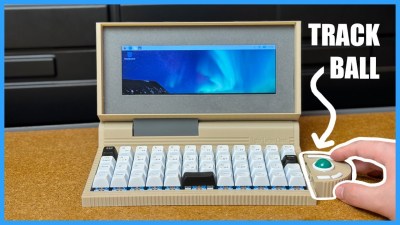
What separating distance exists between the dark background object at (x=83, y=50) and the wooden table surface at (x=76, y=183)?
9 cm

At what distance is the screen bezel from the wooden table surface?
91 mm

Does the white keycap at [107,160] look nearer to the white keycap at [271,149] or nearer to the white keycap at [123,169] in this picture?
the white keycap at [123,169]

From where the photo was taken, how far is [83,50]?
42.4 inches

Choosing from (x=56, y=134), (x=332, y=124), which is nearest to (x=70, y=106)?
(x=56, y=134)

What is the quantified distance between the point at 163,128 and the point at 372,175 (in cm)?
32

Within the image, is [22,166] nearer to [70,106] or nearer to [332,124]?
[70,106]

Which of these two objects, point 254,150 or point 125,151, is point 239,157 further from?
point 125,151

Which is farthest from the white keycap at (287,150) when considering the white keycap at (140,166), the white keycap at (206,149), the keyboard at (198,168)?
the white keycap at (140,166)

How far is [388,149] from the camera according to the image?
741mm

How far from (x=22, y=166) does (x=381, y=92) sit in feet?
2.38

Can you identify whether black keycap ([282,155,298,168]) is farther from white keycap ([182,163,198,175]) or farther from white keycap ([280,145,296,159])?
white keycap ([182,163,198,175])

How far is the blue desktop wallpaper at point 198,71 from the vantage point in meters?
0.87

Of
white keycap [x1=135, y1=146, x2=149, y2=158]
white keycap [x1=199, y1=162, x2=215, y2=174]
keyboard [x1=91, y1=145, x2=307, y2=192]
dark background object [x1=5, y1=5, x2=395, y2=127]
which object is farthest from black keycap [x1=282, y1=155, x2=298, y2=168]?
dark background object [x1=5, y1=5, x2=395, y2=127]

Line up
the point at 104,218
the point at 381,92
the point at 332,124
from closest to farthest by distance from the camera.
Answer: the point at 104,218 → the point at 332,124 → the point at 381,92
